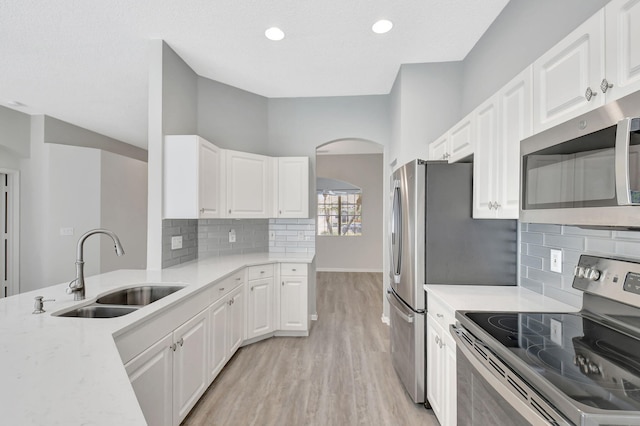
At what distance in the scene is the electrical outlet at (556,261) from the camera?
158 centimetres

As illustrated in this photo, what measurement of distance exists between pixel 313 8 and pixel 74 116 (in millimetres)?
4401

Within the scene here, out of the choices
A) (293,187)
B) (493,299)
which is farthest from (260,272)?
(493,299)

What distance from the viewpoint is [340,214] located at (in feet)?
23.2

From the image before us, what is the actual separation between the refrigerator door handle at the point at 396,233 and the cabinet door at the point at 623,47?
1.41 m

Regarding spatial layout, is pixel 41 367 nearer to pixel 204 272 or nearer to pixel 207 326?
pixel 207 326

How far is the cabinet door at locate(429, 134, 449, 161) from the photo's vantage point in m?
2.34

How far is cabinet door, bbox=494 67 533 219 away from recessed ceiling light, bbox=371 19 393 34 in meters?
1.19

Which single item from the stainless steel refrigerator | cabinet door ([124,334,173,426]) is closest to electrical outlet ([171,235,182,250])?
cabinet door ([124,334,173,426])

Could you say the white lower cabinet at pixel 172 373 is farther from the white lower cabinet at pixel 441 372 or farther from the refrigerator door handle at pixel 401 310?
the white lower cabinet at pixel 441 372

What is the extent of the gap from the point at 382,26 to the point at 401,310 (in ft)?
7.32

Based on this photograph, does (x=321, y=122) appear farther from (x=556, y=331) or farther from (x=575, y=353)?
(x=575, y=353)

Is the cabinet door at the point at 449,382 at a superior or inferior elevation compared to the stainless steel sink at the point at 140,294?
inferior

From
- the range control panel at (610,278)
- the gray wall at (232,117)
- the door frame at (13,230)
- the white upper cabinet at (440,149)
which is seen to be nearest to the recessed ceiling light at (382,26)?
the white upper cabinet at (440,149)

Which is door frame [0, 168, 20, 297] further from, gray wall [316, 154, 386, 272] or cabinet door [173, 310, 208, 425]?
gray wall [316, 154, 386, 272]
